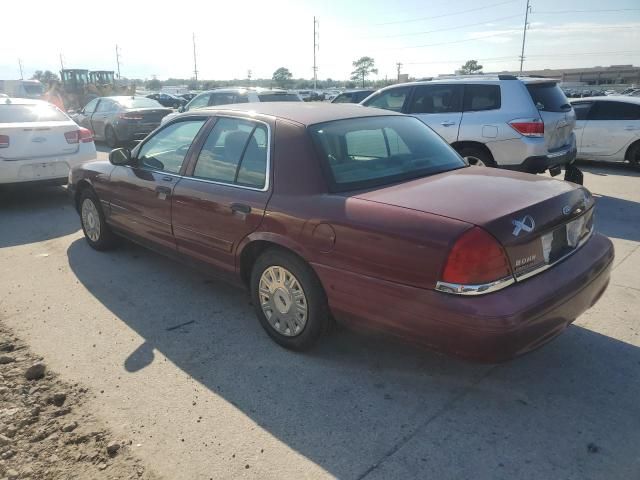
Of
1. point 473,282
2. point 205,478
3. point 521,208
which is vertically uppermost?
point 521,208

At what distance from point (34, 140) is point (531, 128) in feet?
23.2

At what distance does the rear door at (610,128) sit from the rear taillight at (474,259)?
964 centimetres

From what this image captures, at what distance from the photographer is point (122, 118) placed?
46.5 ft

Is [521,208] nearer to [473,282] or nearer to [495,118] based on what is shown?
[473,282]

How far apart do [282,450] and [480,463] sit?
0.95m

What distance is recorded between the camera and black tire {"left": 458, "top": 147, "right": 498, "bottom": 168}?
7445 millimetres

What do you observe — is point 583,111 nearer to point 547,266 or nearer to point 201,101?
point 201,101

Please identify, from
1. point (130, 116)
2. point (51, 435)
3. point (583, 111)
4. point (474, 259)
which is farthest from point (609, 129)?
point (130, 116)

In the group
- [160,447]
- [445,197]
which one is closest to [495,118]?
[445,197]

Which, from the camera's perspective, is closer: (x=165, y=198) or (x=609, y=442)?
(x=609, y=442)

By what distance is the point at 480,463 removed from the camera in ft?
7.95

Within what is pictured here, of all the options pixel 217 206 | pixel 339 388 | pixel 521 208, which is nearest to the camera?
pixel 521 208

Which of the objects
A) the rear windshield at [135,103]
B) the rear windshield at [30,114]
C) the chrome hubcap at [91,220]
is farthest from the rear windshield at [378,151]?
the rear windshield at [135,103]

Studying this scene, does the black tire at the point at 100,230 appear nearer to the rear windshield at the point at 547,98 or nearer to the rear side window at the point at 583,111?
the rear windshield at the point at 547,98
